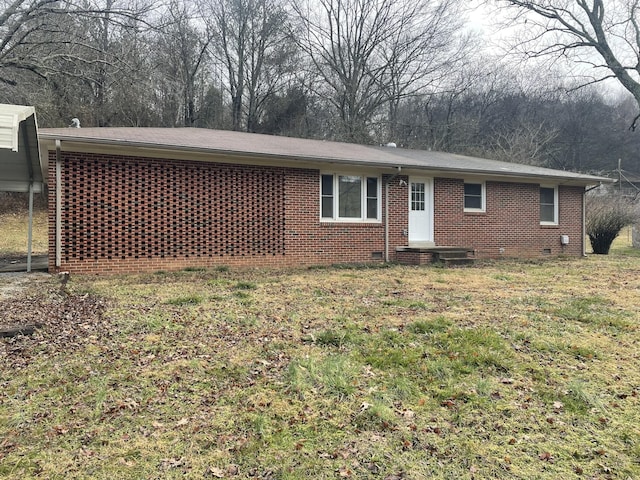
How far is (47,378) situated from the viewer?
11.0ft

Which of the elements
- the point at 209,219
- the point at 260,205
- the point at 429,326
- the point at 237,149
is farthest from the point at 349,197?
the point at 429,326

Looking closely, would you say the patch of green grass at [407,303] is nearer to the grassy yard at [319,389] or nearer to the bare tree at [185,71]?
the grassy yard at [319,389]

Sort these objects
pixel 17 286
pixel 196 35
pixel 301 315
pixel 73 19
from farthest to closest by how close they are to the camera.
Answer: pixel 196 35 → pixel 73 19 → pixel 17 286 → pixel 301 315

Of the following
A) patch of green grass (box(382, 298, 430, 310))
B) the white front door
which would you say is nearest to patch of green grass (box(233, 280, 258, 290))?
patch of green grass (box(382, 298, 430, 310))

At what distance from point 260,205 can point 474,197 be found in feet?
21.3

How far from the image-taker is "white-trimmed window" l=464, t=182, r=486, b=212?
41.4ft

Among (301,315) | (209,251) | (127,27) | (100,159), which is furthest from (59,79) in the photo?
(301,315)

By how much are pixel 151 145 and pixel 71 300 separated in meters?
3.83

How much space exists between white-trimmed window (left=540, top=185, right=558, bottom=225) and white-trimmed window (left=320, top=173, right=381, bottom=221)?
20.1 ft

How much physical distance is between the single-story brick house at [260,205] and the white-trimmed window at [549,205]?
21 centimetres

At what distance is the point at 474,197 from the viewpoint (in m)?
12.7

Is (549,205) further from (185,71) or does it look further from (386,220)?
(185,71)

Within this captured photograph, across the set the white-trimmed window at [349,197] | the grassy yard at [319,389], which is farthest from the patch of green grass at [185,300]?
the white-trimmed window at [349,197]

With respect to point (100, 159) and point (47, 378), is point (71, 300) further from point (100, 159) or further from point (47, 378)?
point (100, 159)
